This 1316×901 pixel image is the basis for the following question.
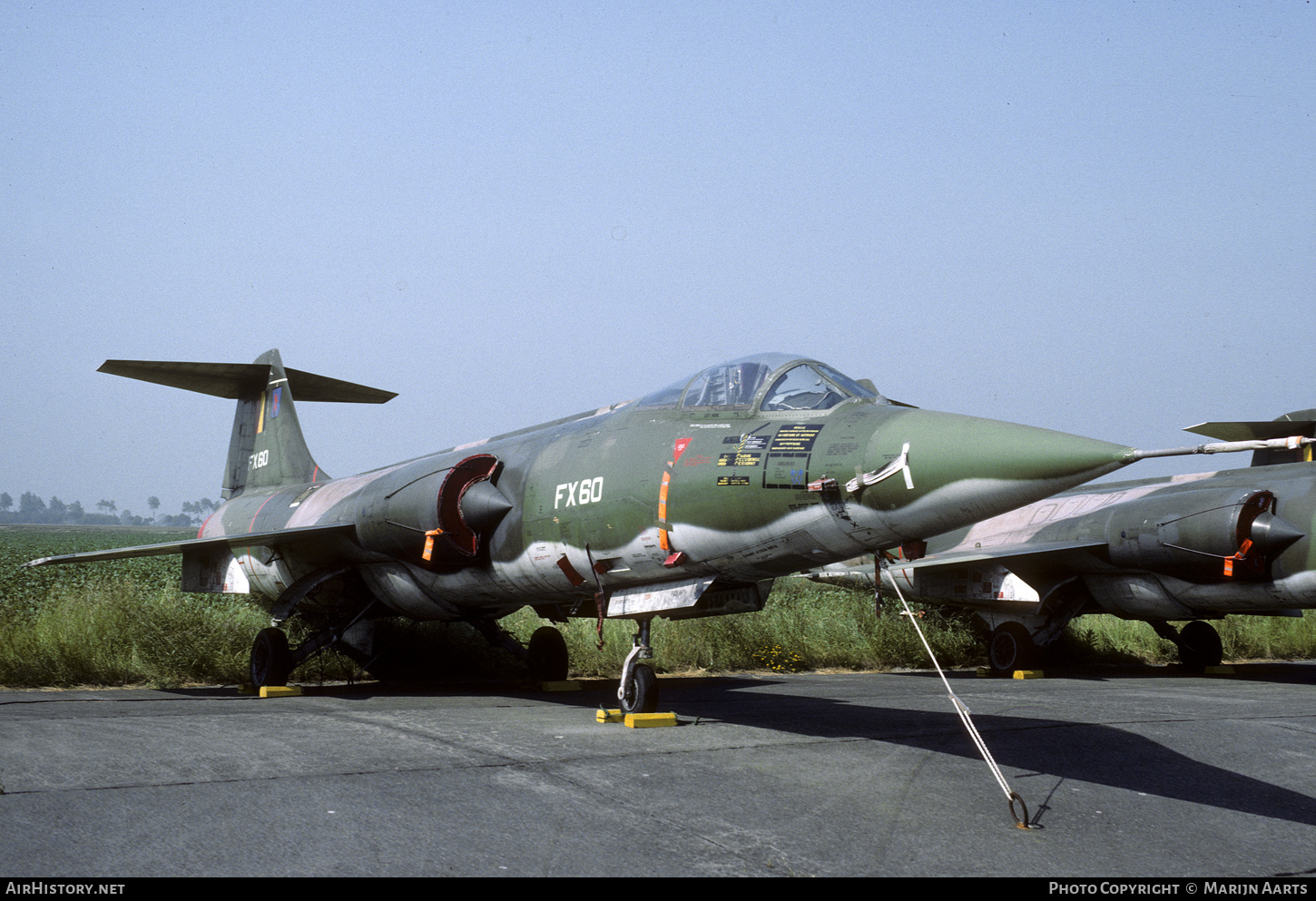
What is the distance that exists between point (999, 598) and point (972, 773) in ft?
31.6

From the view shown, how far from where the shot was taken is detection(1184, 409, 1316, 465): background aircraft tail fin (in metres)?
16.1

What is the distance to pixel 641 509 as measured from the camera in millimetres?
8312

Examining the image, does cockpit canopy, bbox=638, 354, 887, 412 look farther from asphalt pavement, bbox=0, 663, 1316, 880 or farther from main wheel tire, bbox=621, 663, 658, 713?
asphalt pavement, bbox=0, 663, 1316, 880

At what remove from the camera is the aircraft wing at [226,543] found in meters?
11.5

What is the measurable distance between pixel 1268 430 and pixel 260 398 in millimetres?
16704

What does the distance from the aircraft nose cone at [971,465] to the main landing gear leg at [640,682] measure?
9.77ft

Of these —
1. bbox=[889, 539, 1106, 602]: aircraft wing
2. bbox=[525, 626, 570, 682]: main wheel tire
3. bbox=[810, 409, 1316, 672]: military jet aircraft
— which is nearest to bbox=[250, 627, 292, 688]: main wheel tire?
bbox=[525, 626, 570, 682]: main wheel tire

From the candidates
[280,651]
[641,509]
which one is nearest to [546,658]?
[280,651]

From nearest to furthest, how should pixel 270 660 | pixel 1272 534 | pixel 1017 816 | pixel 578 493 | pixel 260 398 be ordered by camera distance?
pixel 1017 816, pixel 578 493, pixel 270 660, pixel 1272 534, pixel 260 398

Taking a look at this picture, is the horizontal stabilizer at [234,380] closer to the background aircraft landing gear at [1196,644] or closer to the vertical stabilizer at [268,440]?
the vertical stabilizer at [268,440]

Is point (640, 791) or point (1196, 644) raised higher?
point (640, 791)

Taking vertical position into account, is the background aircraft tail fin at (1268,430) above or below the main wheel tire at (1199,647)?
above

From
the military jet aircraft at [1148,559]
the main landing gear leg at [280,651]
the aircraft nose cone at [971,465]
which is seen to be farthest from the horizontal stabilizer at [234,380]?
the aircraft nose cone at [971,465]

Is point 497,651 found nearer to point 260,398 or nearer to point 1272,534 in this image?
point 260,398
